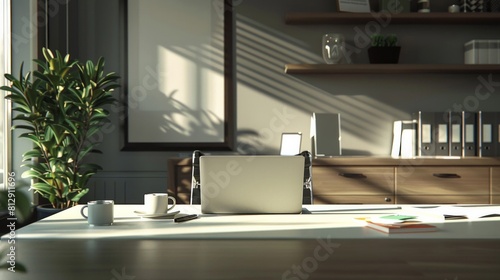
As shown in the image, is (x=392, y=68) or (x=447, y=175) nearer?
(x=447, y=175)

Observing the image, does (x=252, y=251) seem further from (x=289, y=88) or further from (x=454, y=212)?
(x=289, y=88)

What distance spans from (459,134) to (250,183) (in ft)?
7.70

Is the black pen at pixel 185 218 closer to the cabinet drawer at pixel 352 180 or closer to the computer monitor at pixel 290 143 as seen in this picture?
the cabinet drawer at pixel 352 180

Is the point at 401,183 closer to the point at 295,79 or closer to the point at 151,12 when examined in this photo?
the point at 295,79

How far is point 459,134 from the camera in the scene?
144 inches

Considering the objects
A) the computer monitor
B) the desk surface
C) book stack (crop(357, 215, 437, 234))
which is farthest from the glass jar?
book stack (crop(357, 215, 437, 234))

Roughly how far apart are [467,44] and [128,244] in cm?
331

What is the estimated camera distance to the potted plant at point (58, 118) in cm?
312

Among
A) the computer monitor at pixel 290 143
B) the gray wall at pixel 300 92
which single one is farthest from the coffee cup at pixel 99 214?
the gray wall at pixel 300 92

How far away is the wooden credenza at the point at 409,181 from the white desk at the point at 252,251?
6.04ft

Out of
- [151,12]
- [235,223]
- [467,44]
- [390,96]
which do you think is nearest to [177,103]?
[151,12]

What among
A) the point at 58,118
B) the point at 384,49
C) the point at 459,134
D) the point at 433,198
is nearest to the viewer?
the point at 58,118

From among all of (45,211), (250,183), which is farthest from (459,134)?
(45,211)

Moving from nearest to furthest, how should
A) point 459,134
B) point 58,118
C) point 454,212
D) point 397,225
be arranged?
point 397,225 < point 454,212 < point 58,118 < point 459,134
